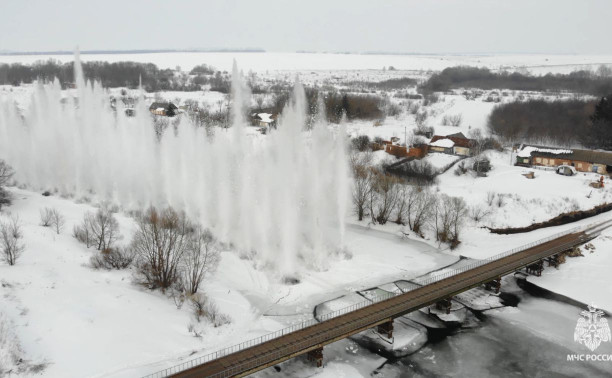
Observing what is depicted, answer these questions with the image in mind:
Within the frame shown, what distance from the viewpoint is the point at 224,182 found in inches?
1544

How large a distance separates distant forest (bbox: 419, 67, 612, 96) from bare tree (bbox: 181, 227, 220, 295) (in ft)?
375

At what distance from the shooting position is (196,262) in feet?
99.8

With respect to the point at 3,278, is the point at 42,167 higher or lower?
higher

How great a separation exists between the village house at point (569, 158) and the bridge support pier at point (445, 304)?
37.5 meters

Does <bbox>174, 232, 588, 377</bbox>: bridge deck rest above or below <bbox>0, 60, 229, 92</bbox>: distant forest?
below

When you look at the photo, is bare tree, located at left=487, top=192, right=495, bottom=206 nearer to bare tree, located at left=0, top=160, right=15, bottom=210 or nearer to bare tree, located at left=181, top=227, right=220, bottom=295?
bare tree, located at left=181, top=227, right=220, bottom=295

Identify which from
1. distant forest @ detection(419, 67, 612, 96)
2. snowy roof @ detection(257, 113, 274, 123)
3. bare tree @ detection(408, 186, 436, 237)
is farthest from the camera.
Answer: distant forest @ detection(419, 67, 612, 96)

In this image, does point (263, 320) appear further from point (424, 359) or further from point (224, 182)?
point (224, 182)

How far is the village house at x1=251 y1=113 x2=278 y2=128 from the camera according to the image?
75225 millimetres

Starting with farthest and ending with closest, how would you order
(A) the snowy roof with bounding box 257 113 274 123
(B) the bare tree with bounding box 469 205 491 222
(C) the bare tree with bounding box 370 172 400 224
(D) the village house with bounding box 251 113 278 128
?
(A) the snowy roof with bounding box 257 113 274 123 < (D) the village house with bounding box 251 113 278 128 < (C) the bare tree with bounding box 370 172 400 224 < (B) the bare tree with bounding box 469 205 491 222

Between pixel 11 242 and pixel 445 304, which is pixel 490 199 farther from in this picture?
pixel 11 242

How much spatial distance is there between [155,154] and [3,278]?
2012 centimetres

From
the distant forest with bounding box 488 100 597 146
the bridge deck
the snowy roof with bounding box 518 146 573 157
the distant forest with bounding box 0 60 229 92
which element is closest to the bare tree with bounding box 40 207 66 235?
the bridge deck

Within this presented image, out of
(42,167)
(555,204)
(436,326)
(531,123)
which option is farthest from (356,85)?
(436,326)
